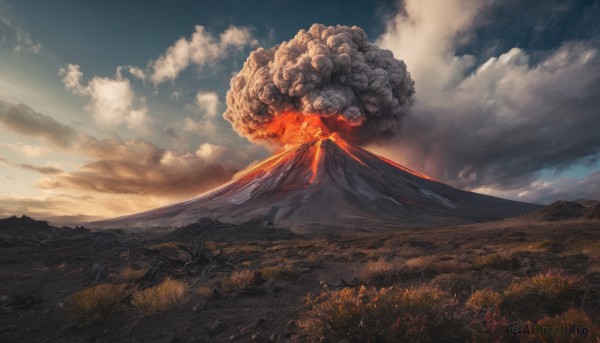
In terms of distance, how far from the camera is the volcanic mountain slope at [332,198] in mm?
58406

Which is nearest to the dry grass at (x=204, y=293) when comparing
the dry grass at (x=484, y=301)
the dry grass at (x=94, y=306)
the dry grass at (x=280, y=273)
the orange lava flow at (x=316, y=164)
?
the dry grass at (x=94, y=306)

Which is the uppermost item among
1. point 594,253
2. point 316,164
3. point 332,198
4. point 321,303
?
point 316,164

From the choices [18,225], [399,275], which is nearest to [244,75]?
[18,225]

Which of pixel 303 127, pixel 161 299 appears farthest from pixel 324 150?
pixel 161 299

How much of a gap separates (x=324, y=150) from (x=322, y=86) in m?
16.6

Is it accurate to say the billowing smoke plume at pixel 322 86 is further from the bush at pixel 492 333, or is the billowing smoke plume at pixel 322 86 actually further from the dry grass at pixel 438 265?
the bush at pixel 492 333

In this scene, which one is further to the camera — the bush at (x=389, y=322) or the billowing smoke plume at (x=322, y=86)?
the billowing smoke plume at (x=322, y=86)

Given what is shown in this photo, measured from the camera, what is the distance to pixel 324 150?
8706cm

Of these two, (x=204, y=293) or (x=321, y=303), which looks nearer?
(x=321, y=303)

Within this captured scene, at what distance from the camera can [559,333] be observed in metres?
4.92

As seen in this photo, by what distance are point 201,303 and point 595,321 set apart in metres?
8.66

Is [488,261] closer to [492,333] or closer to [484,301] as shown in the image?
[484,301]

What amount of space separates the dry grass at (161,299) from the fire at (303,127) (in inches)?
3225

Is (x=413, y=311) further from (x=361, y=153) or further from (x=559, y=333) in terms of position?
(x=361, y=153)
